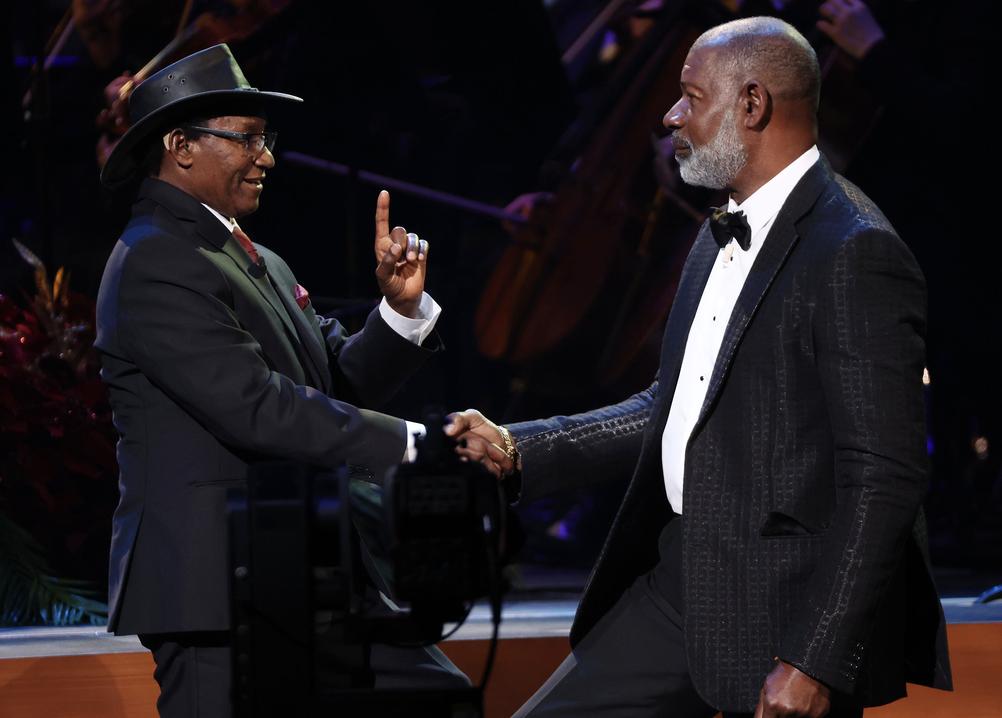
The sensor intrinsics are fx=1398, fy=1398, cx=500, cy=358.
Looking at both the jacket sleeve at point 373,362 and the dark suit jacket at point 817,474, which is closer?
the dark suit jacket at point 817,474

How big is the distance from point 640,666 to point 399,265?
43.7 inches

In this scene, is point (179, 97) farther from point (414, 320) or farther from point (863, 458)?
point (863, 458)

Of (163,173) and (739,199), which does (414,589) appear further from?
(163,173)

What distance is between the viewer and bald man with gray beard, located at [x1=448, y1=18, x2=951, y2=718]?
78.4 inches

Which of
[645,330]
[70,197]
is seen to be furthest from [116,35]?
[645,330]

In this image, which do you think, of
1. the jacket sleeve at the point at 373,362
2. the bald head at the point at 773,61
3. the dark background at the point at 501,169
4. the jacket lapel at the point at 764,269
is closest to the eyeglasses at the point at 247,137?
the jacket sleeve at the point at 373,362

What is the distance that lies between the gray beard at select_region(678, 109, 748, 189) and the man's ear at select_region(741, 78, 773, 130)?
0.03m

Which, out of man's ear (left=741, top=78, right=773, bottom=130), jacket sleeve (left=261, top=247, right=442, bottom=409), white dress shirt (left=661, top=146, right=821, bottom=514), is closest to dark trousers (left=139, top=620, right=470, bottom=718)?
white dress shirt (left=661, top=146, right=821, bottom=514)

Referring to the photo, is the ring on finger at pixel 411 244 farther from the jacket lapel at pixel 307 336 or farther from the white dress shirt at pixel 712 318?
the white dress shirt at pixel 712 318

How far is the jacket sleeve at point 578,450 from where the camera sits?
2.70m

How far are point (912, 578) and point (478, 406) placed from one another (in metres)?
2.82

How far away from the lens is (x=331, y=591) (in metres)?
1.76

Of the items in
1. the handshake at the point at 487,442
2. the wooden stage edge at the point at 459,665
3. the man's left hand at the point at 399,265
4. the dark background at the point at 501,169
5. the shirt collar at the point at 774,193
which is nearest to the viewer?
the shirt collar at the point at 774,193

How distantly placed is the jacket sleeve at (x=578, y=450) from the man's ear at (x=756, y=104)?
598 millimetres
